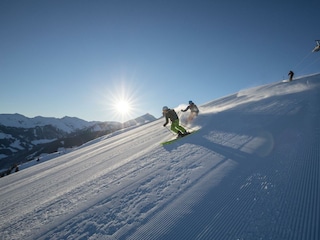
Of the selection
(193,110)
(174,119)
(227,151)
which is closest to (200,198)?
(227,151)

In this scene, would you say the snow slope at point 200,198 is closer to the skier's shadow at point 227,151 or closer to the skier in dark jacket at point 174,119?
the skier's shadow at point 227,151

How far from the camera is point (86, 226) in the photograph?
12.7 feet

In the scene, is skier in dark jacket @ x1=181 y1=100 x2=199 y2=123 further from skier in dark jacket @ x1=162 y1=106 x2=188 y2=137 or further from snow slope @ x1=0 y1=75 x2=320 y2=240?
snow slope @ x1=0 y1=75 x2=320 y2=240

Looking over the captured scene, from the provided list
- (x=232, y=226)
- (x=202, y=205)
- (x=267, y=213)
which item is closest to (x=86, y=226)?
(x=202, y=205)

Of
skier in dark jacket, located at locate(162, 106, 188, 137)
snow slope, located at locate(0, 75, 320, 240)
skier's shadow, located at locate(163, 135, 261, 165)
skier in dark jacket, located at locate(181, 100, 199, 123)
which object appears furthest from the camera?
skier in dark jacket, located at locate(181, 100, 199, 123)

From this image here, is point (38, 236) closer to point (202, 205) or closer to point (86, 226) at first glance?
point (86, 226)

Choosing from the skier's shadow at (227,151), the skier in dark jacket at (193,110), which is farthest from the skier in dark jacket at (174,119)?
the skier in dark jacket at (193,110)

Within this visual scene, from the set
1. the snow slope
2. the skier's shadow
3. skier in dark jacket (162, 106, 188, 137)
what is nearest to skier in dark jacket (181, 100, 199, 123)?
skier in dark jacket (162, 106, 188, 137)

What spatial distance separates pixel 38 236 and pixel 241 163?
5.05 metres

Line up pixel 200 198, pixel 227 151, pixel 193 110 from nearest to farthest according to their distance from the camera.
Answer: pixel 200 198 → pixel 227 151 → pixel 193 110

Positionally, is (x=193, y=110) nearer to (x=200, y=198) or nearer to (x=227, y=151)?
(x=227, y=151)

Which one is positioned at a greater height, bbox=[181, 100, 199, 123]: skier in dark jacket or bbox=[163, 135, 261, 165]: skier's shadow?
bbox=[181, 100, 199, 123]: skier in dark jacket

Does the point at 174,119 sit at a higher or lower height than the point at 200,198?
higher

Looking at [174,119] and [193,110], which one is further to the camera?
[193,110]
